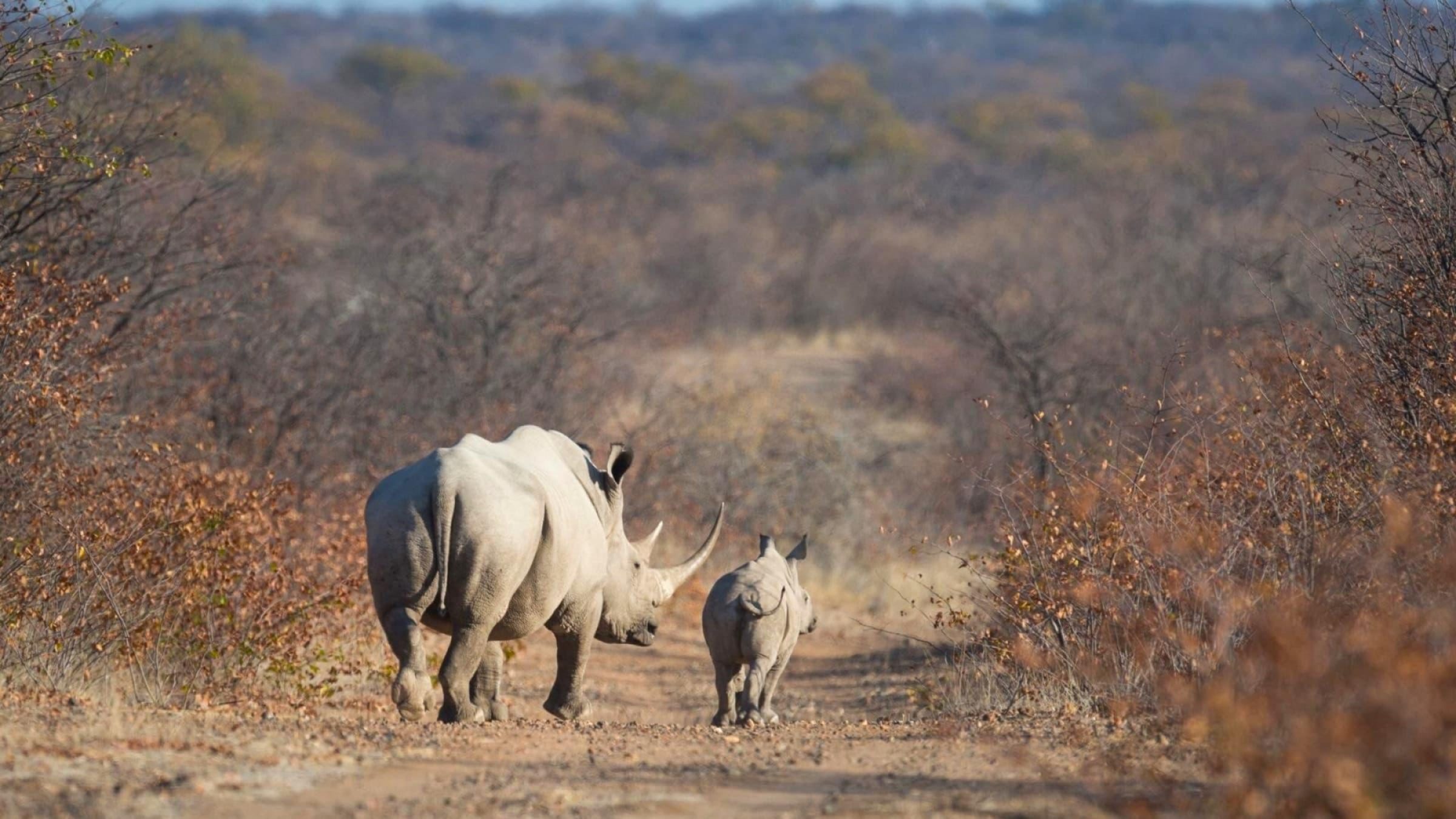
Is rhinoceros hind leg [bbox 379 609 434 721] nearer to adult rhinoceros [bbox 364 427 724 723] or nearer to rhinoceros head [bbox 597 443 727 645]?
adult rhinoceros [bbox 364 427 724 723]

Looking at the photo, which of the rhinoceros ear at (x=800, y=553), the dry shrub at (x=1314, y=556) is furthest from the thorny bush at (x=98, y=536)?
the dry shrub at (x=1314, y=556)

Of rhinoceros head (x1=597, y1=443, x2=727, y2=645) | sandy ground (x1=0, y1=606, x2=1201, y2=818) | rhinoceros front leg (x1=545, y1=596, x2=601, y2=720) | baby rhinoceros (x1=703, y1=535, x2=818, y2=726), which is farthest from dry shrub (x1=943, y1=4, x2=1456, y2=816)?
rhinoceros front leg (x1=545, y1=596, x2=601, y2=720)

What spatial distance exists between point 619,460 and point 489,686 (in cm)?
163

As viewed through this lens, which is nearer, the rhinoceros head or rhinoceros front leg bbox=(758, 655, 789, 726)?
the rhinoceros head

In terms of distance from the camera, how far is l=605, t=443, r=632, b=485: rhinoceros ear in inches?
432

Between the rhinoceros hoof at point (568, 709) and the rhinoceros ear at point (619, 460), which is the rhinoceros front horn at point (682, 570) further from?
the rhinoceros hoof at point (568, 709)

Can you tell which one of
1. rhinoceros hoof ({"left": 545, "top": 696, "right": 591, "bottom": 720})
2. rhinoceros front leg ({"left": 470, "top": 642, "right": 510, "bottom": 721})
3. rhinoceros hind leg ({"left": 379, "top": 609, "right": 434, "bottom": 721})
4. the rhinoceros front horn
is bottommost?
rhinoceros hoof ({"left": 545, "top": 696, "right": 591, "bottom": 720})

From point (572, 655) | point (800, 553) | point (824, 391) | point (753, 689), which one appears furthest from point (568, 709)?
point (824, 391)

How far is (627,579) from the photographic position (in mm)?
11266

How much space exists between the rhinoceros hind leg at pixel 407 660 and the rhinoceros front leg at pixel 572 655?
1.49 meters

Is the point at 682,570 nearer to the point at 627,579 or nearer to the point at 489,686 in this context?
the point at 627,579

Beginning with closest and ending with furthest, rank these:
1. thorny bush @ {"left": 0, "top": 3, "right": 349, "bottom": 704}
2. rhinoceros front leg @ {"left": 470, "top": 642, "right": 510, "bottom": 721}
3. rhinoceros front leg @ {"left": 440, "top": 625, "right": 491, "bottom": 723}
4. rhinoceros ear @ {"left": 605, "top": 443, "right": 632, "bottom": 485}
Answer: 1. rhinoceros front leg @ {"left": 440, "top": 625, "right": 491, "bottom": 723}
2. thorny bush @ {"left": 0, "top": 3, "right": 349, "bottom": 704}
3. rhinoceros front leg @ {"left": 470, "top": 642, "right": 510, "bottom": 721}
4. rhinoceros ear @ {"left": 605, "top": 443, "right": 632, "bottom": 485}

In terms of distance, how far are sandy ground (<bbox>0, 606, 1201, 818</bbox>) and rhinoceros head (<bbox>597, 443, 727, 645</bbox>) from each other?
44.3 inches

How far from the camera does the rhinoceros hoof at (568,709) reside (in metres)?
10.8
